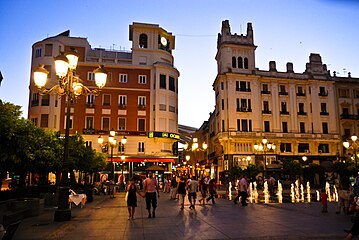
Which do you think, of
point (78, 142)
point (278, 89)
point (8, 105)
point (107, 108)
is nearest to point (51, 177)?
point (107, 108)

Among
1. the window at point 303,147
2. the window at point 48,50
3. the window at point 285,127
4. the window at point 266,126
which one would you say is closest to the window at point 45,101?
the window at point 48,50

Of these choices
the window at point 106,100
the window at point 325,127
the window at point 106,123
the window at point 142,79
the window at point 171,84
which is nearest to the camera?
the window at point 106,123

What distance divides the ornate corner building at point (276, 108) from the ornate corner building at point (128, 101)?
8627 millimetres

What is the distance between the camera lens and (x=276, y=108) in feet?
149

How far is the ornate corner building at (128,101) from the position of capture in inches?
1465

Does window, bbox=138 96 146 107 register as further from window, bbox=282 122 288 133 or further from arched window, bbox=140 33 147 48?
window, bbox=282 122 288 133

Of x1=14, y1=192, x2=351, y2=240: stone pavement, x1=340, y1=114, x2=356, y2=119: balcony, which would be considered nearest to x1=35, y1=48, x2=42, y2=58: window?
x1=14, y1=192, x2=351, y2=240: stone pavement

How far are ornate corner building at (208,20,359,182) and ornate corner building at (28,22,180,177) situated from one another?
863 cm

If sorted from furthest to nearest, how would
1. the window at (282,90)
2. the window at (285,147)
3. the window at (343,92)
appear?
the window at (343,92)
the window at (282,90)
the window at (285,147)

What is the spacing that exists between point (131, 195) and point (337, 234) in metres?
6.54

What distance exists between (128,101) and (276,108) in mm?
21928

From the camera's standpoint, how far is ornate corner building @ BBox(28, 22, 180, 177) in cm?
3722

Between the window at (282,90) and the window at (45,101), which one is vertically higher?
the window at (282,90)

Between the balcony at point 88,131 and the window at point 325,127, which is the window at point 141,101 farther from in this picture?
the window at point 325,127
